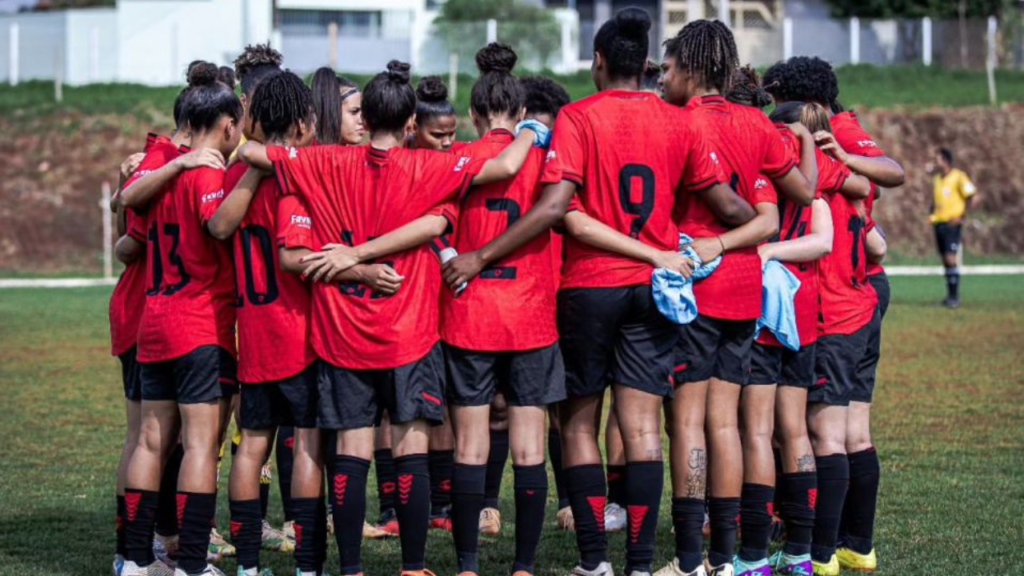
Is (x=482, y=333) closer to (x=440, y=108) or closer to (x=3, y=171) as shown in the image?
(x=440, y=108)

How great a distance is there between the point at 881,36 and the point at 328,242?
38.5 metres

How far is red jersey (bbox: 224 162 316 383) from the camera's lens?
5.99m

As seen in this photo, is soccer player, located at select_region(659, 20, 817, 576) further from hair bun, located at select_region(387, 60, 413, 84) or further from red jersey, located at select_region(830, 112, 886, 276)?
hair bun, located at select_region(387, 60, 413, 84)

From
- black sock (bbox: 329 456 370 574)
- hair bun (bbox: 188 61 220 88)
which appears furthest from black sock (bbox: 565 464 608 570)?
hair bun (bbox: 188 61 220 88)

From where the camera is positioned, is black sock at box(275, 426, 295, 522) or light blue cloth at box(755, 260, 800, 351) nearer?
light blue cloth at box(755, 260, 800, 351)

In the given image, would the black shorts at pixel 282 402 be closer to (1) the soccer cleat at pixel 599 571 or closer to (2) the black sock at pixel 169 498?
(2) the black sock at pixel 169 498

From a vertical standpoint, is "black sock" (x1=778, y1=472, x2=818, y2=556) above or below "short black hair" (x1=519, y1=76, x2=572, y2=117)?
below

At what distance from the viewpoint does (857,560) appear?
6984 mm

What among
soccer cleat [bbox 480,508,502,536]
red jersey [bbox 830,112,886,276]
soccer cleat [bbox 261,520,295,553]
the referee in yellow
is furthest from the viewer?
the referee in yellow

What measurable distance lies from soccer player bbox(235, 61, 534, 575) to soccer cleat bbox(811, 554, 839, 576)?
80.5 inches

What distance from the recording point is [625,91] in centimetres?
615

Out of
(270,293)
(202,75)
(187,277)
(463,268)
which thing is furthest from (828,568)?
(202,75)

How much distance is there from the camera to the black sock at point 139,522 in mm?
6441

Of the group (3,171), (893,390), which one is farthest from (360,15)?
(893,390)
